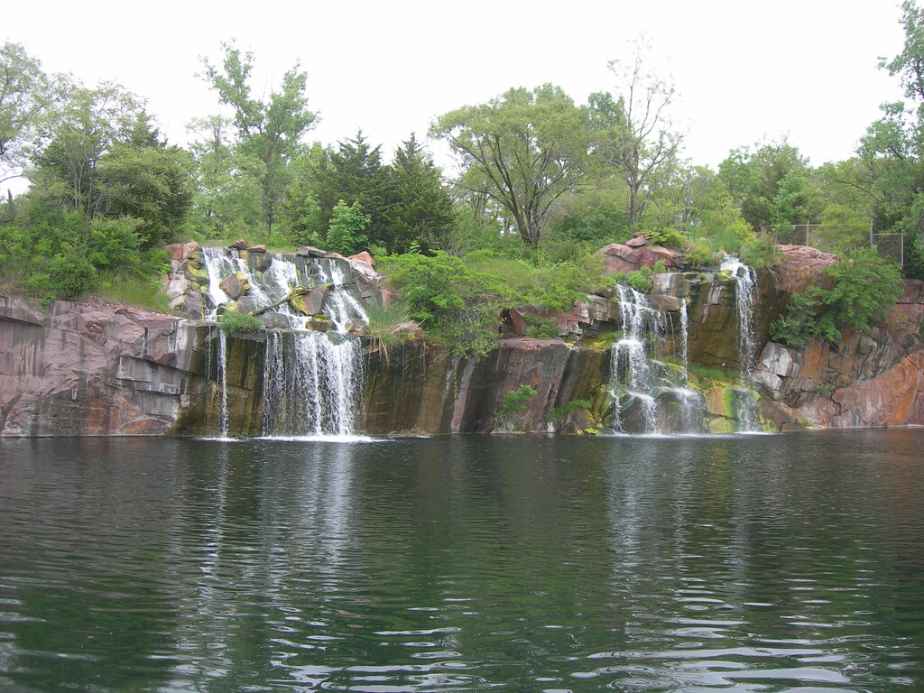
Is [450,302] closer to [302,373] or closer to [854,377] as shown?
[302,373]

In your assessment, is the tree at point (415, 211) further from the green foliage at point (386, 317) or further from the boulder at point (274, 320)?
the boulder at point (274, 320)

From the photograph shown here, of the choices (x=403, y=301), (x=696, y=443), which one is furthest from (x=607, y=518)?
(x=403, y=301)

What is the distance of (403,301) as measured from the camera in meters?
37.7

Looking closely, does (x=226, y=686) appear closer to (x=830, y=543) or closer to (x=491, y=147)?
(x=830, y=543)

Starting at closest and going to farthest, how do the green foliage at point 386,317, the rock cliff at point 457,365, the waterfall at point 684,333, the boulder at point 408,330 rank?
the rock cliff at point 457,365, the boulder at point 408,330, the green foliage at point 386,317, the waterfall at point 684,333

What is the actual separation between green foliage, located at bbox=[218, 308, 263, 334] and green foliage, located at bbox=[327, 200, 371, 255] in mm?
14217

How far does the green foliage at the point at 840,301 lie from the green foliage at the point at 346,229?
21.7m

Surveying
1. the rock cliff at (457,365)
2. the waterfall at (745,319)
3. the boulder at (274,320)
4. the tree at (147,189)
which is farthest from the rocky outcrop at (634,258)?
the tree at (147,189)

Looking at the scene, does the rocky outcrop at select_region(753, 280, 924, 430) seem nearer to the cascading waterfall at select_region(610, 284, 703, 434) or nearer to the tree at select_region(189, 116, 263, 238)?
the cascading waterfall at select_region(610, 284, 703, 434)

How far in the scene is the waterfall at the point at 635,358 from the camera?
37969 millimetres

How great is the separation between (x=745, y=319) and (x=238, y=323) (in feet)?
79.1

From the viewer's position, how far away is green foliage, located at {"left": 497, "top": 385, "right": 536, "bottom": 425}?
36625mm

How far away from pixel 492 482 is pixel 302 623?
11618mm

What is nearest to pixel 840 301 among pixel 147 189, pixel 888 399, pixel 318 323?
pixel 888 399
